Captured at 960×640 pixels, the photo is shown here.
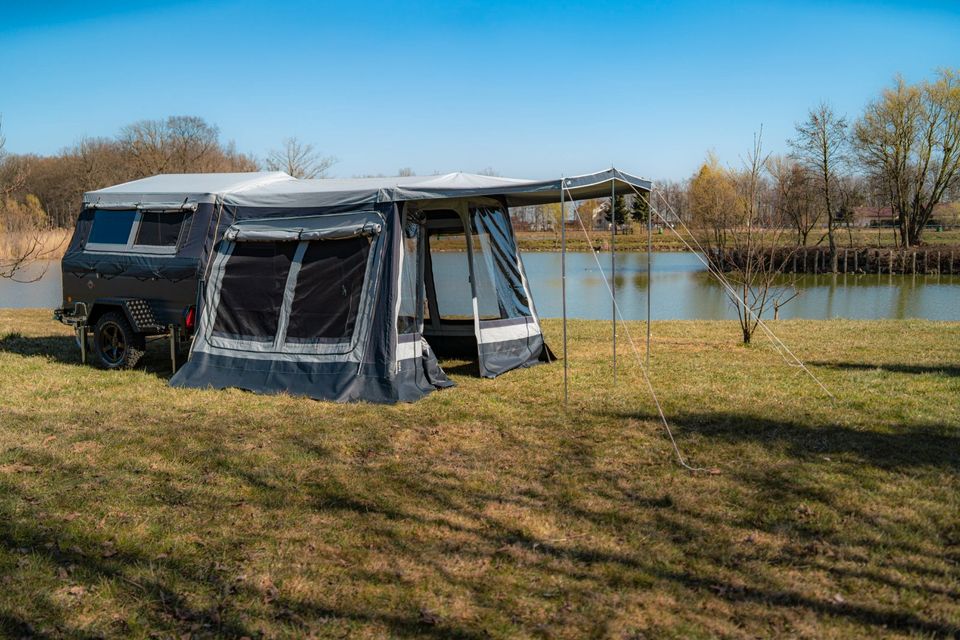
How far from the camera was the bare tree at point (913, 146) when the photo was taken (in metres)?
33.1

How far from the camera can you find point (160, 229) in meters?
7.82

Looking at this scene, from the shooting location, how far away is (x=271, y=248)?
24.1ft

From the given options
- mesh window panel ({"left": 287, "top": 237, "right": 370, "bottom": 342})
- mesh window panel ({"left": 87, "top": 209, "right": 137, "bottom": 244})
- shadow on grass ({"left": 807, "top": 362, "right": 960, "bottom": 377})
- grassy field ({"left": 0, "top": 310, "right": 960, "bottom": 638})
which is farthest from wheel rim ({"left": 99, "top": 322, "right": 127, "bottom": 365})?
shadow on grass ({"left": 807, "top": 362, "right": 960, "bottom": 377})

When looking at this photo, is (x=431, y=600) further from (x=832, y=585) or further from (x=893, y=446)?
(x=893, y=446)

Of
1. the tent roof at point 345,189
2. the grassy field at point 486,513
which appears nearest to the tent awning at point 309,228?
the tent roof at point 345,189

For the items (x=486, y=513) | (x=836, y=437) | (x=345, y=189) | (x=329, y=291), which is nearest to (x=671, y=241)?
(x=345, y=189)

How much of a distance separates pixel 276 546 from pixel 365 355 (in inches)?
124

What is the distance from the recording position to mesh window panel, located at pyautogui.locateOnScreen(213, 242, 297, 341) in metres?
7.29

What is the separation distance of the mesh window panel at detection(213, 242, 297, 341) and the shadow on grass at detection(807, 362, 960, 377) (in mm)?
5623

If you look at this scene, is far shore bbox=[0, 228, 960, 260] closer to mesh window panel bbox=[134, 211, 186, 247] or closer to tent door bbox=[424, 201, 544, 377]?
tent door bbox=[424, 201, 544, 377]

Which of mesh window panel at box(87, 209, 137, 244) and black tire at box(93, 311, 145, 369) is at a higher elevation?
mesh window panel at box(87, 209, 137, 244)

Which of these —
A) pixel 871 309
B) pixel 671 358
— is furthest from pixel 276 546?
pixel 871 309

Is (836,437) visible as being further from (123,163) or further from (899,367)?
(123,163)

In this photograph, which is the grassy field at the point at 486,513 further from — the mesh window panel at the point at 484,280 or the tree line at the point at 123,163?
the tree line at the point at 123,163
